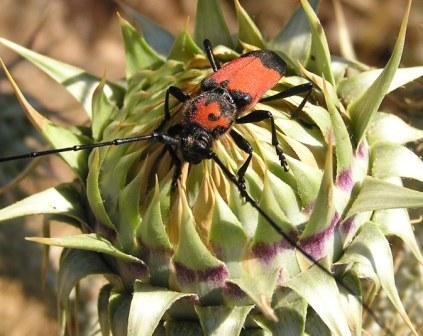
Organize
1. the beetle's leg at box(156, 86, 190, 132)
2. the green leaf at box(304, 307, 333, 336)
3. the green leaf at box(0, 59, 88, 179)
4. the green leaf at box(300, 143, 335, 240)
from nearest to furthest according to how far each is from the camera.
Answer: the green leaf at box(300, 143, 335, 240) < the green leaf at box(304, 307, 333, 336) < the beetle's leg at box(156, 86, 190, 132) < the green leaf at box(0, 59, 88, 179)

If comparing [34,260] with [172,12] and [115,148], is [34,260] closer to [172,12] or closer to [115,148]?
[115,148]

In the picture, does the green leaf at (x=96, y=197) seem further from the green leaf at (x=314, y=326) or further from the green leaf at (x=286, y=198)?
the green leaf at (x=314, y=326)

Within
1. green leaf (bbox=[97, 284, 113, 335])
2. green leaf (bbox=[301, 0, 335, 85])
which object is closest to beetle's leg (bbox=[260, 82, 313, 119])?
green leaf (bbox=[301, 0, 335, 85])

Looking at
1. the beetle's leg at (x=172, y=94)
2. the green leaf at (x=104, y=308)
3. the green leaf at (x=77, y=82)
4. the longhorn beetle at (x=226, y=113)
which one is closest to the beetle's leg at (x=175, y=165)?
the longhorn beetle at (x=226, y=113)

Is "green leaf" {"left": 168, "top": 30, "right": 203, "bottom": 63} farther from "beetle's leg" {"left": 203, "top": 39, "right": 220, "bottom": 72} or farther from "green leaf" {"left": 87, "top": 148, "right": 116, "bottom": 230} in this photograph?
"green leaf" {"left": 87, "top": 148, "right": 116, "bottom": 230}

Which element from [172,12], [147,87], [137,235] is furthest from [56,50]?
[137,235]

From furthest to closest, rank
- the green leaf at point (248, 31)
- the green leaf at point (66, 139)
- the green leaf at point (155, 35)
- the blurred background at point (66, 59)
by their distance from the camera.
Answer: the blurred background at point (66, 59)
the green leaf at point (155, 35)
the green leaf at point (248, 31)
the green leaf at point (66, 139)
